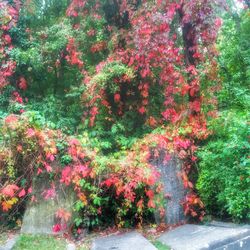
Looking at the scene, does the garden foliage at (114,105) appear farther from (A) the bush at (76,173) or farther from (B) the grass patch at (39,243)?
(B) the grass patch at (39,243)

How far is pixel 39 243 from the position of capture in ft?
15.7

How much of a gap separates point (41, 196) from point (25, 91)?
3.01 meters

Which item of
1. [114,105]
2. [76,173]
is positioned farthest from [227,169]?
[114,105]

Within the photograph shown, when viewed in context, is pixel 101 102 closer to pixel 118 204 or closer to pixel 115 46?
pixel 115 46

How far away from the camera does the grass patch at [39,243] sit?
4.62 metres

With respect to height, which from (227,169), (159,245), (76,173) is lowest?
(159,245)

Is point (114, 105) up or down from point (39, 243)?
up

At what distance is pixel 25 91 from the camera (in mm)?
7531

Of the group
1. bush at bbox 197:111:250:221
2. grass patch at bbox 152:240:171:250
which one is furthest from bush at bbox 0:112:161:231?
bush at bbox 197:111:250:221

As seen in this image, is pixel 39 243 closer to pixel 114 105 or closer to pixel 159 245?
pixel 159 245

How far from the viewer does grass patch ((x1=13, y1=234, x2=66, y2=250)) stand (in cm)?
462

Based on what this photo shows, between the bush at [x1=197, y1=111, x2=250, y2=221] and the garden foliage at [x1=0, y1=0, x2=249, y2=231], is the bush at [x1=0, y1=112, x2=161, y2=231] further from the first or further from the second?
the bush at [x1=197, y1=111, x2=250, y2=221]

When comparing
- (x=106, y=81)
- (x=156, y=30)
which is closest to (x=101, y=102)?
(x=106, y=81)

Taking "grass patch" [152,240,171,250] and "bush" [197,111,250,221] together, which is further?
"bush" [197,111,250,221]
